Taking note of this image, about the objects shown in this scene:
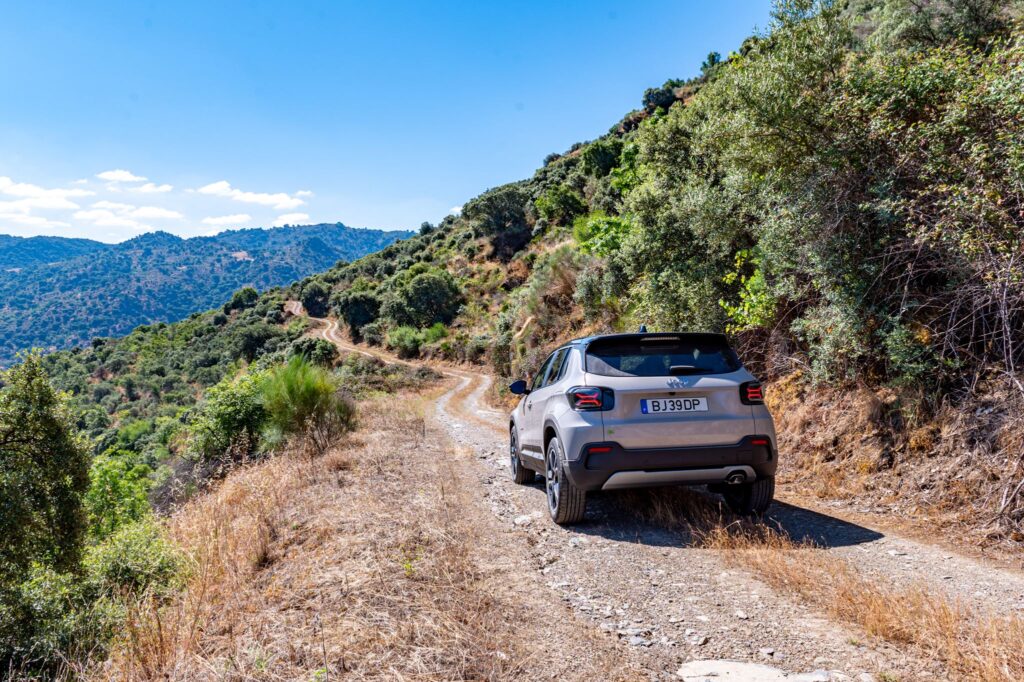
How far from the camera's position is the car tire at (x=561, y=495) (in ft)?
17.1

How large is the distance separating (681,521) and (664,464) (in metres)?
0.88

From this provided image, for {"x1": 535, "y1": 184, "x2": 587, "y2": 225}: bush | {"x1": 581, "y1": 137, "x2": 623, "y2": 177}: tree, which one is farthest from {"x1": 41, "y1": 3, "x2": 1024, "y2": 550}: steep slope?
{"x1": 581, "y1": 137, "x2": 623, "y2": 177}: tree

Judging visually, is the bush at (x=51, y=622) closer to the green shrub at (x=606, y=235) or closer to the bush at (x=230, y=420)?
the bush at (x=230, y=420)

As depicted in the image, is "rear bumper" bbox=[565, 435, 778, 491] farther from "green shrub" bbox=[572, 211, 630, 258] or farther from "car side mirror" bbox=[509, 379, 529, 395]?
"green shrub" bbox=[572, 211, 630, 258]

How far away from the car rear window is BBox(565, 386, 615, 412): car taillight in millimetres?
219


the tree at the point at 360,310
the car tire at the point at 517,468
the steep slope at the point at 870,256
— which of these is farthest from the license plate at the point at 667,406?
the tree at the point at 360,310

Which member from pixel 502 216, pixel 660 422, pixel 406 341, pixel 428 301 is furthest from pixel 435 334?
pixel 660 422

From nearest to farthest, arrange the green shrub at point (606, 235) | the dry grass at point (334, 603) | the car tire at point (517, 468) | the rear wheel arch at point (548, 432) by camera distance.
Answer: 1. the dry grass at point (334, 603)
2. the rear wheel arch at point (548, 432)
3. the car tire at point (517, 468)
4. the green shrub at point (606, 235)

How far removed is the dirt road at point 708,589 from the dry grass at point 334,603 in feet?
2.14

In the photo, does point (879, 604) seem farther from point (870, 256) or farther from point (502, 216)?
point (502, 216)

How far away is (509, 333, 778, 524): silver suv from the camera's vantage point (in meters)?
4.90

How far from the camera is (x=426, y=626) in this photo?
304 centimetres

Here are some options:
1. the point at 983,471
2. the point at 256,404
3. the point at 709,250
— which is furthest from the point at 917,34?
the point at 256,404

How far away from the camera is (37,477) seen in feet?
36.7
